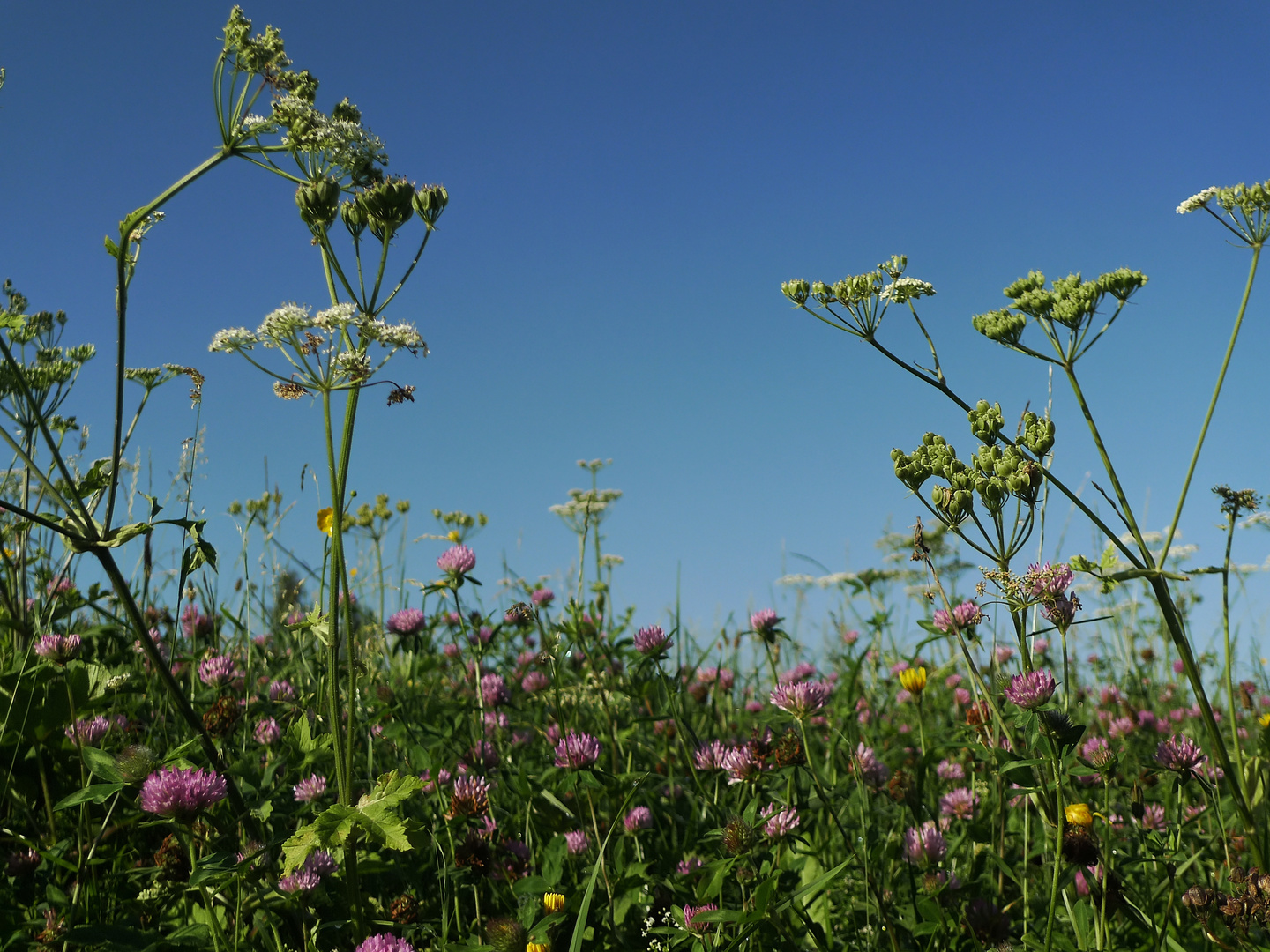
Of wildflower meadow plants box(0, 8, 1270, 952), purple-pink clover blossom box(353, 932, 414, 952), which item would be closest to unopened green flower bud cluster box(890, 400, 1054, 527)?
wildflower meadow plants box(0, 8, 1270, 952)

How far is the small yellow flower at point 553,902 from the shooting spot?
2221 millimetres

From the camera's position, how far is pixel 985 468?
2059 mm

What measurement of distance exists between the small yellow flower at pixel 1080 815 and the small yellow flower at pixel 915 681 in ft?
3.97

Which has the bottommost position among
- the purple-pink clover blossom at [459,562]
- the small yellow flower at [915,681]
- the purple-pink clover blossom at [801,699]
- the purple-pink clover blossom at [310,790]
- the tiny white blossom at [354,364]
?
the purple-pink clover blossom at [310,790]

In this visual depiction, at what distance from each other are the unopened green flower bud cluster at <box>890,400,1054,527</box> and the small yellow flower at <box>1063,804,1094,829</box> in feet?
2.41

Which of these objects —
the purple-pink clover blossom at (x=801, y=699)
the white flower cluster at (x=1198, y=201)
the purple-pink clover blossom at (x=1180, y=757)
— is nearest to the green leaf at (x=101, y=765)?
the purple-pink clover blossom at (x=801, y=699)

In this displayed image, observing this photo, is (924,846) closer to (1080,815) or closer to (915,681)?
(1080,815)

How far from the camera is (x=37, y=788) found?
3.01m

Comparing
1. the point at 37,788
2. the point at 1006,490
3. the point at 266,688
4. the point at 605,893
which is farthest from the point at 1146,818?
the point at 37,788

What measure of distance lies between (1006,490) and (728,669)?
11.7ft

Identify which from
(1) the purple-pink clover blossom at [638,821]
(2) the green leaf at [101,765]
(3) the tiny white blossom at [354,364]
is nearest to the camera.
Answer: (2) the green leaf at [101,765]

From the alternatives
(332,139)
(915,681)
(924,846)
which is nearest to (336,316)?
(332,139)

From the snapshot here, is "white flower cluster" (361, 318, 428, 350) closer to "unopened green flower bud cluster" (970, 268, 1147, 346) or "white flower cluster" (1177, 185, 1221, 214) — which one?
"unopened green flower bud cluster" (970, 268, 1147, 346)

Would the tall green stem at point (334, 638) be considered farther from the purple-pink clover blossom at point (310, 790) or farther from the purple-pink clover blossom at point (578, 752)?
the purple-pink clover blossom at point (578, 752)
